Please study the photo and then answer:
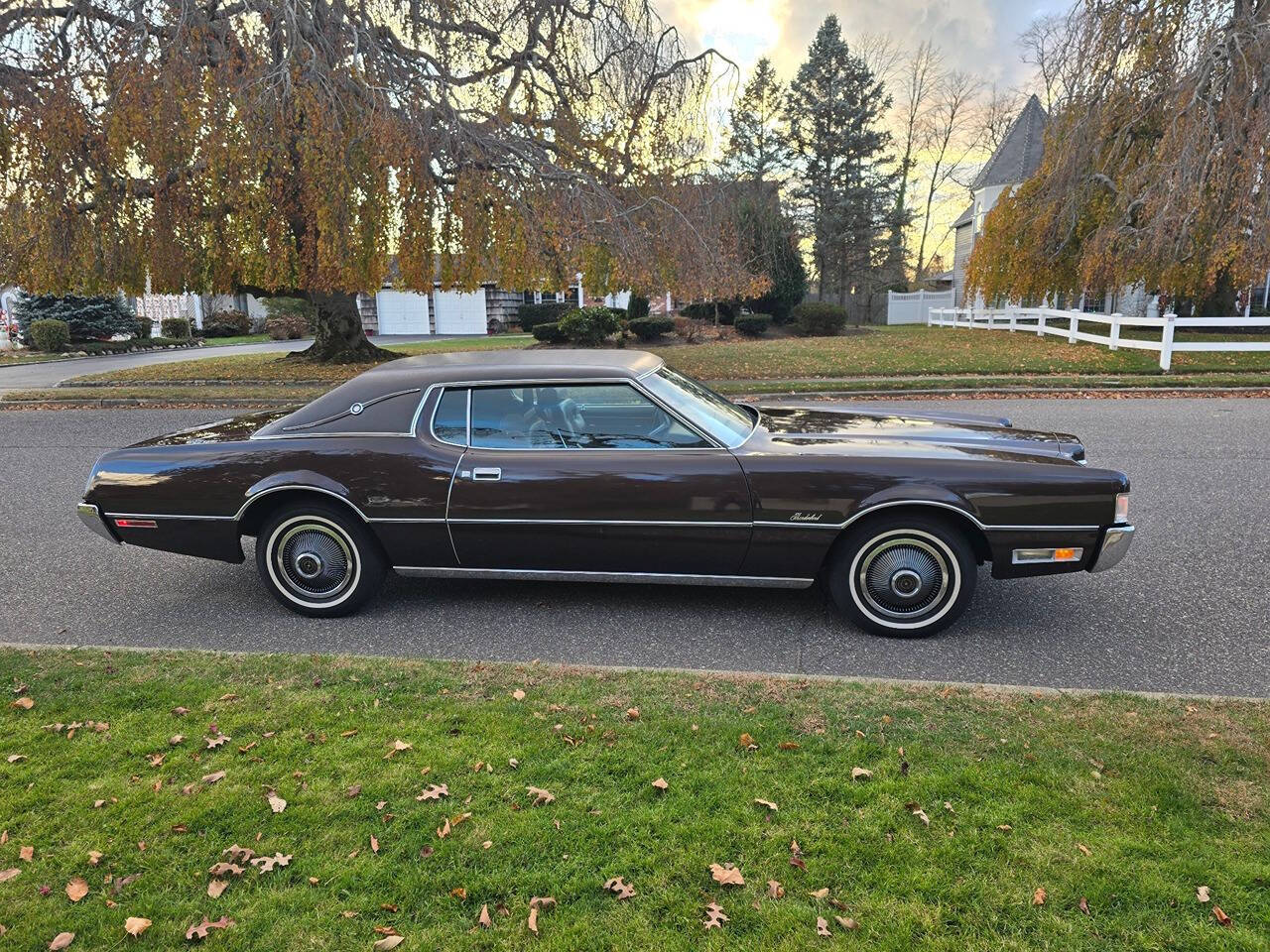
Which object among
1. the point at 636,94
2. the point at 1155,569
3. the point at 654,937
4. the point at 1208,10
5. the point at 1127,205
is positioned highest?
the point at 1208,10

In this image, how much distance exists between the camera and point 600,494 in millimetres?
4148

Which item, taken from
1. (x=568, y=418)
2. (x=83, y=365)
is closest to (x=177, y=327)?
(x=83, y=365)

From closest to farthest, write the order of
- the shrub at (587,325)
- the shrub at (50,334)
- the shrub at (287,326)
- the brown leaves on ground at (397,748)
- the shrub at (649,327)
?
the brown leaves on ground at (397,748) → the shrub at (587,325) → the shrub at (649,327) → the shrub at (50,334) → the shrub at (287,326)

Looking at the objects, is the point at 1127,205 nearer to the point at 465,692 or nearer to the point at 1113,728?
the point at 1113,728

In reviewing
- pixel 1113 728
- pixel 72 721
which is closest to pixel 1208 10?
pixel 1113 728

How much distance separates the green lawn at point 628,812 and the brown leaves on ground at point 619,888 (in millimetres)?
19

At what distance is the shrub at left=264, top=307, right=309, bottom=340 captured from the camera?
3512cm

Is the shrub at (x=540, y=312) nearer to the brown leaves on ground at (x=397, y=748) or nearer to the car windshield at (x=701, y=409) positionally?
the car windshield at (x=701, y=409)

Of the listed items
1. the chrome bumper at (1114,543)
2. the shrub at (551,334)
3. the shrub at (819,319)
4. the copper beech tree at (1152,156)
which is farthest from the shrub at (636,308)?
the chrome bumper at (1114,543)

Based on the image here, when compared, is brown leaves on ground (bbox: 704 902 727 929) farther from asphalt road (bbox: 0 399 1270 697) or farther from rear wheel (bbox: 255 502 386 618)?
rear wheel (bbox: 255 502 386 618)

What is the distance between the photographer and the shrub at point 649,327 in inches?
999

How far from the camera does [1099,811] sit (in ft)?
8.56

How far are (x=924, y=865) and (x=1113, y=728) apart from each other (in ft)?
3.95

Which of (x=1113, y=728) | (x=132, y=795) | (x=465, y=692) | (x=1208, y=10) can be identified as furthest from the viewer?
(x=1208, y=10)
